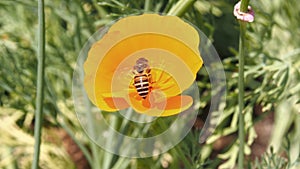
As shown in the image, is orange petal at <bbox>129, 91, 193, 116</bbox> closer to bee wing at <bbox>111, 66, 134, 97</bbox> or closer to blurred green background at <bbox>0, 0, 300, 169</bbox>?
bee wing at <bbox>111, 66, 134, 97</bbox>

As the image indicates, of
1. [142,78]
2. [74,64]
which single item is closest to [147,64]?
[142,78]

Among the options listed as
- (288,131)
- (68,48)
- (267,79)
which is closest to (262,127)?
(288,131)

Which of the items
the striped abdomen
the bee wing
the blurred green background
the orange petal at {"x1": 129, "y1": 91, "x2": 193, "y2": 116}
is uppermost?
the striped abdomen

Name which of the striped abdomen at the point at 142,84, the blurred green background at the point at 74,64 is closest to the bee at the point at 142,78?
the striped abdomen at the point at 142,84

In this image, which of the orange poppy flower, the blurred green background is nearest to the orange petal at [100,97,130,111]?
the orange poppy flower

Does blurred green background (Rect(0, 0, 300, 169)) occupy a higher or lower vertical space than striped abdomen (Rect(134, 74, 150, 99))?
lower

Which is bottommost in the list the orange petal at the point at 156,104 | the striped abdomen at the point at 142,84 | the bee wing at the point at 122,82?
the orange petal at the point at 156,104

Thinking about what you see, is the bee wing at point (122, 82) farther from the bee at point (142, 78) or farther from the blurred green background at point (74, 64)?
the blurred green background at point (74, 64)

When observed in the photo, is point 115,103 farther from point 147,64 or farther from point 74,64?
point 74,64

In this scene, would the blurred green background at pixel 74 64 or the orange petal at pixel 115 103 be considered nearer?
the orange petal at pixel 115 103
